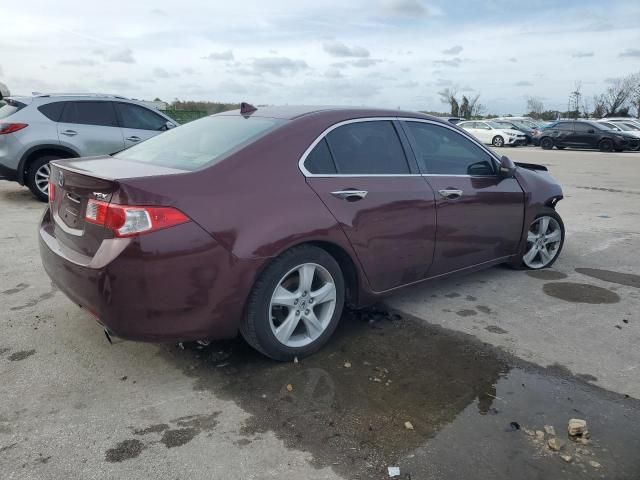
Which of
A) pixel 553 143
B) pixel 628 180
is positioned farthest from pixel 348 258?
pixel 553 143

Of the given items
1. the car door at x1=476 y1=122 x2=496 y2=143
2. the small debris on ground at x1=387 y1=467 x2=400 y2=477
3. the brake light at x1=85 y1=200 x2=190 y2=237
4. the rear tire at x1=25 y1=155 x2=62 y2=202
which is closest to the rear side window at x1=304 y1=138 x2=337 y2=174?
the brake light at x1=85 y1=200 x2=190 y2=237

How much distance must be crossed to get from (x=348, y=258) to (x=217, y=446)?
1.48 metres

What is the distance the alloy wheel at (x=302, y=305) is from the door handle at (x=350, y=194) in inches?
18.7

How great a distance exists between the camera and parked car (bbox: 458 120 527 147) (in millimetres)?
28938

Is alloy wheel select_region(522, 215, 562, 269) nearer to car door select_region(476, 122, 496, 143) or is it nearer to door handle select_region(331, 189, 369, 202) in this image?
door handle select_region(331, 189, 369, 202)

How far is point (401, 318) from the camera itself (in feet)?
13.7

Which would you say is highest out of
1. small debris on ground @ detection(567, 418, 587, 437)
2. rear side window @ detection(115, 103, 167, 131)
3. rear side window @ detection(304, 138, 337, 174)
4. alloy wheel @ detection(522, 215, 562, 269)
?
rear side window @ detection(115, 103, 167, 131)

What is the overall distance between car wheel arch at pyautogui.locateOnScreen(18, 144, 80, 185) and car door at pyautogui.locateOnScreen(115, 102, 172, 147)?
95 cm

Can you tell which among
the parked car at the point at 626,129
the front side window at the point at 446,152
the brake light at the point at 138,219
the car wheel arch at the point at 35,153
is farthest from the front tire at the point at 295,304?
the parked car at the point at 626,129

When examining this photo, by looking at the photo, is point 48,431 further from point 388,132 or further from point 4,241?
point 4,241

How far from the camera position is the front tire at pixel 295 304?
3.17m

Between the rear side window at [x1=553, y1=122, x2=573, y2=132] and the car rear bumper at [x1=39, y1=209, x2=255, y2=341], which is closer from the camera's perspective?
the car rear bumper at [x1=39, y1=209, x2=255, y2=341]

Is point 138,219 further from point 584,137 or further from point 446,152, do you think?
point 584,137

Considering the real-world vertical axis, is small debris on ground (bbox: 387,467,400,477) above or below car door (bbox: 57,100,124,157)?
below
